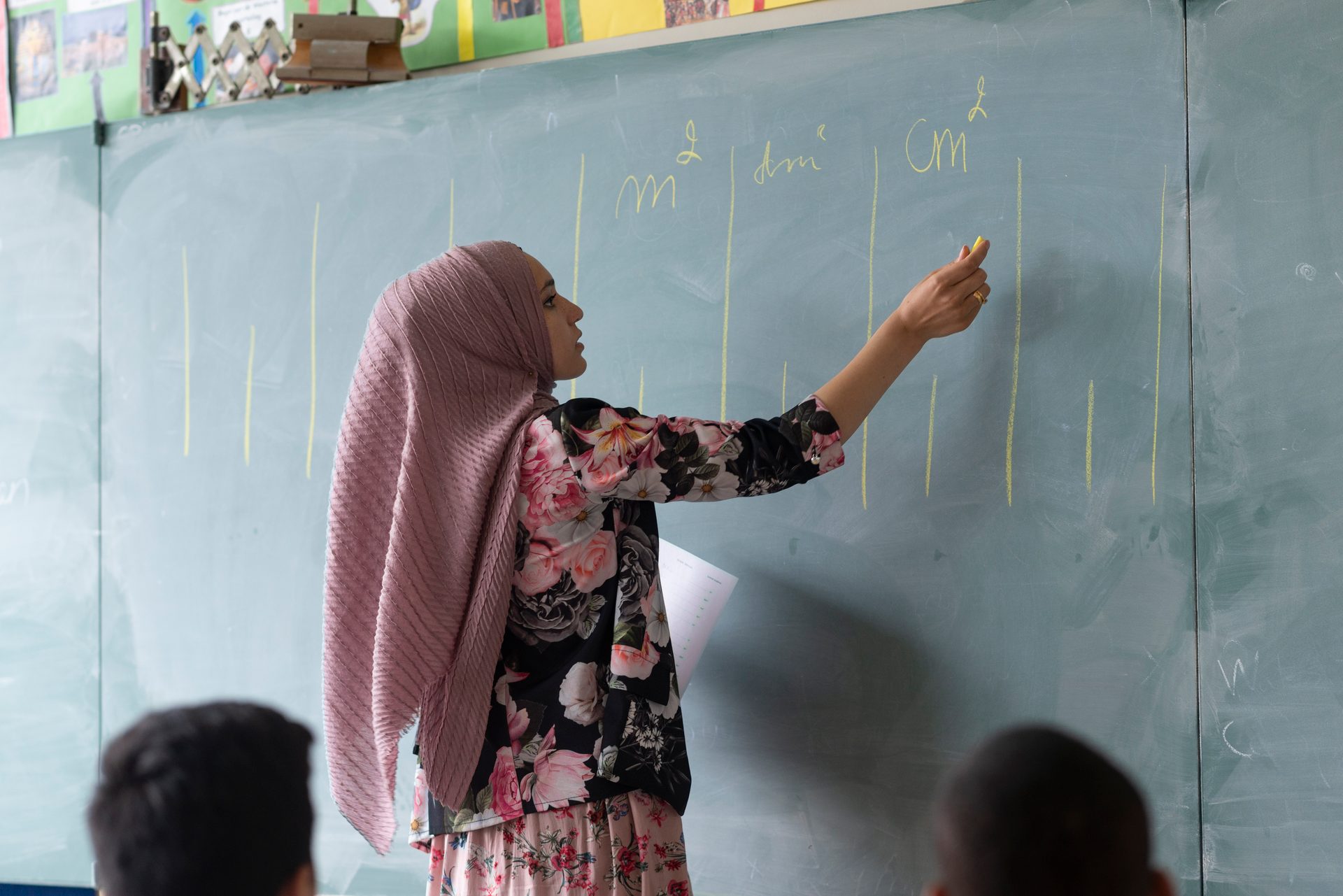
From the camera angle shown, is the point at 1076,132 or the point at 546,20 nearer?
the point at 1076,132

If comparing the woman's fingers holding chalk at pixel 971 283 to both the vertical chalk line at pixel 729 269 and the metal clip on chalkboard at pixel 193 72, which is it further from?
the metal clip on chalkboard at pixel 193 72

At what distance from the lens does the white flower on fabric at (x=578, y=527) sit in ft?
Result: 4.26

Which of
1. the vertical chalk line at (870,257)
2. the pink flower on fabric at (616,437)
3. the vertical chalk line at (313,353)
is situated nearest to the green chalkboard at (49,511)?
the vertical chalk line at (313,353)

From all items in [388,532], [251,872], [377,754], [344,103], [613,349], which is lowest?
[377,754]

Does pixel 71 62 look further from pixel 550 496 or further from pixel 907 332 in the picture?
pixel 907 332

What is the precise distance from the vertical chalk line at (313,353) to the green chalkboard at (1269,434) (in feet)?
4.47

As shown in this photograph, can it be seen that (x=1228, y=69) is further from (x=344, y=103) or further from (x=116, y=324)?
(x=116, y=324)

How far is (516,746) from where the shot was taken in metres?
1.31

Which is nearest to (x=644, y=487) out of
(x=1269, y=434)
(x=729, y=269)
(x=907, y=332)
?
(x=907, y=332)

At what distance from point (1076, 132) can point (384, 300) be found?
0.91 m

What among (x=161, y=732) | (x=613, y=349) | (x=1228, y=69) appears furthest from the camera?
(x=613, y=349)

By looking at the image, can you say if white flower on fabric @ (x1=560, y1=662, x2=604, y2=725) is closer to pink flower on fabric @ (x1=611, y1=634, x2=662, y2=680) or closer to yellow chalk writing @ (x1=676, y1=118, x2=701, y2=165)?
pink flower on fabric @ (x1=611, y1=634, x2=662, y2=680)

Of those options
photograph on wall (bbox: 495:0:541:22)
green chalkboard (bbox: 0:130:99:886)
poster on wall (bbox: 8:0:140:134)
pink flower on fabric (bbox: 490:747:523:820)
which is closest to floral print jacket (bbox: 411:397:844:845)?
pink flower on fabric (bbox: 490:747:523:820)

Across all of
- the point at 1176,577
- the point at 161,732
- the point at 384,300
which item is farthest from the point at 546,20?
the point at 161,732
